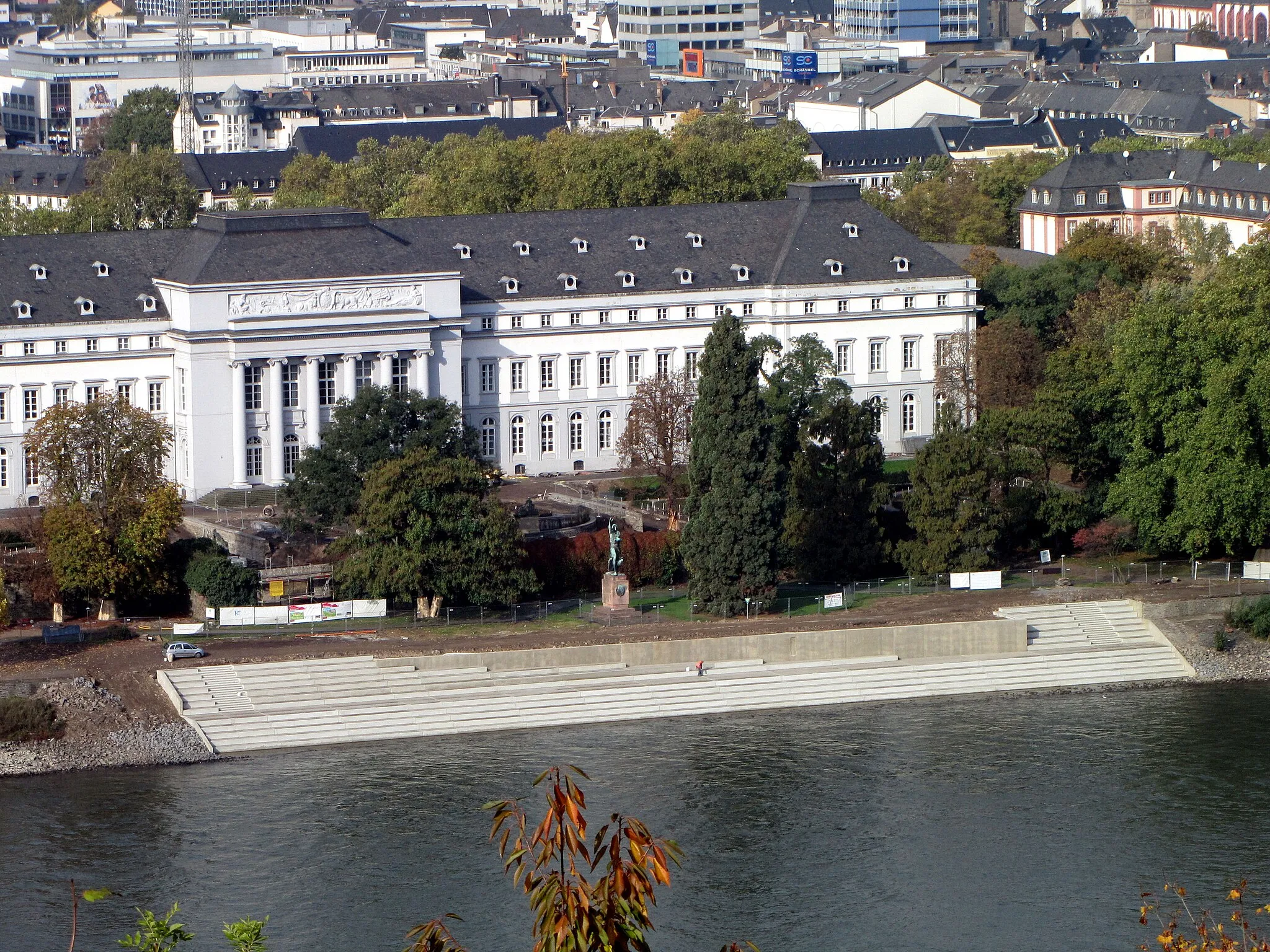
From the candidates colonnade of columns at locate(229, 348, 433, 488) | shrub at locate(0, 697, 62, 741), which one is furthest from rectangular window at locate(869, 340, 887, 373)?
shrub at locate(0, 697, 62, 741)

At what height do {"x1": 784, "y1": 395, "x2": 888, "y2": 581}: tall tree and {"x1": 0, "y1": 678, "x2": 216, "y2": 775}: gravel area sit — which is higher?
{"x1": 784, "y1": 395, "x2": 888, "y2": 581}: tall tree

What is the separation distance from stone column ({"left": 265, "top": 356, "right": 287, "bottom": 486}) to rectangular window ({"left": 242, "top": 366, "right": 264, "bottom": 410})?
359mm

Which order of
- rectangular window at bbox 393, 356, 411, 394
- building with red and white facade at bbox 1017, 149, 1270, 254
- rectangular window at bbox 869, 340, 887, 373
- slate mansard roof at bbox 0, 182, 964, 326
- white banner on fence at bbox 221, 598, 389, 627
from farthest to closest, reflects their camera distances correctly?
building with red and white facade at bbox 1017, 149, 1270, 254, rectangular window at bbox 869, 340, 887, 373, rectangular window at bbox 393, 356, 411, 394, slate mansard roof at bbox 0, 182, 964, 326, white banner on fence at bbox 221, 598, 389, 627

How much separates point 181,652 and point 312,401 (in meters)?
23.0

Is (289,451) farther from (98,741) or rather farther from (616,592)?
(98,741)

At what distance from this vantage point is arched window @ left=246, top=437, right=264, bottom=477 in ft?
313

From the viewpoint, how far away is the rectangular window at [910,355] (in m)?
104

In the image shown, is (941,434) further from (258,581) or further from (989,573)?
(258,581)

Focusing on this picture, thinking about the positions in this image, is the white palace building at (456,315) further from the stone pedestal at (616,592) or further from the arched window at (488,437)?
the stone pedestal at (616,592)

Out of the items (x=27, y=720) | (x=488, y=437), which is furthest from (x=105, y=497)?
(x=488, y=437)

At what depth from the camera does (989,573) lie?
82.9m

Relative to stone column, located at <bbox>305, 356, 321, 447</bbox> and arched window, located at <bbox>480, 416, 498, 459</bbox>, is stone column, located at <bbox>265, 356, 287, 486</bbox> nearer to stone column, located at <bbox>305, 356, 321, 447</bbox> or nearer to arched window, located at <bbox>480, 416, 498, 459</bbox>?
stone column, located at <bbox>305, 356, 321, 447</bbox>

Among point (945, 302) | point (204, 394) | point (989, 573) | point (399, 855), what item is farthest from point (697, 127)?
point (399, 855)

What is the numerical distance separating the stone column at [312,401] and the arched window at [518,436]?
7705mm
